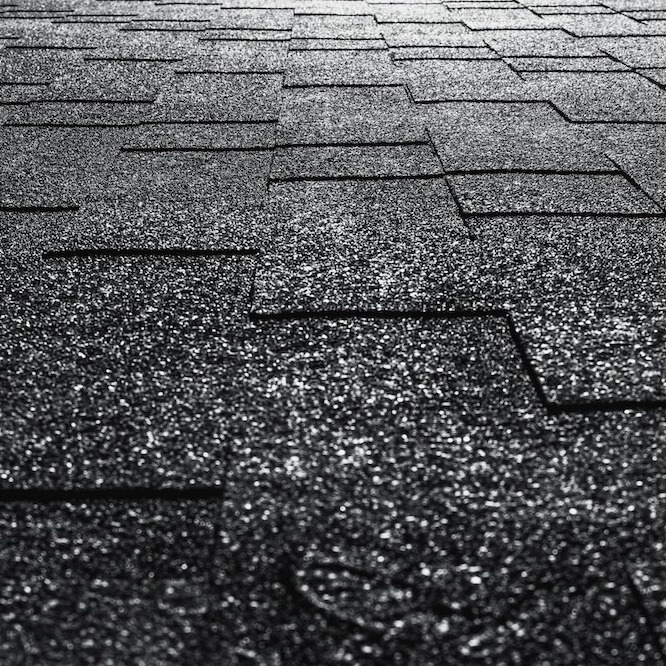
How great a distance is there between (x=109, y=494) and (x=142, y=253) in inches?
22.6

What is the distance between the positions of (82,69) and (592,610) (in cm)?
222

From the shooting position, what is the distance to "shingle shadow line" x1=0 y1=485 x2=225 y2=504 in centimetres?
72

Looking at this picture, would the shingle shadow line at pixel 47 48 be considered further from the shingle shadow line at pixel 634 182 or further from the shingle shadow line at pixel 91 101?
the shingle shadow line at pixel 634 182

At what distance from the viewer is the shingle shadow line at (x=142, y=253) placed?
1.22 metres

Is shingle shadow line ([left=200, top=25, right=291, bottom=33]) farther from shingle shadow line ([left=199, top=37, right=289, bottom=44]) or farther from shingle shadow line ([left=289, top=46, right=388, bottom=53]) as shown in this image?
shingle shadow line ([left=289, top=46, right=388, bottom=53])

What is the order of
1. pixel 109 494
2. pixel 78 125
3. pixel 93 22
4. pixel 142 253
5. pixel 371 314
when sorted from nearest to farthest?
1. pixel 109 494
2. pixel 371 314
3. pixel 142 253
4. pixel 78 125
5. pixel 93 22

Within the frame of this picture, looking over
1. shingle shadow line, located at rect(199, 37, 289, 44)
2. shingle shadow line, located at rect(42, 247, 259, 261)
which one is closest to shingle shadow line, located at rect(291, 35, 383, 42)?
shingle shadow line, located at rect(199, 37, 289, 44)

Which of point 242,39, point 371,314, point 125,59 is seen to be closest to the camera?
point 371,314

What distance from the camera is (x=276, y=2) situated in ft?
→ 11.5

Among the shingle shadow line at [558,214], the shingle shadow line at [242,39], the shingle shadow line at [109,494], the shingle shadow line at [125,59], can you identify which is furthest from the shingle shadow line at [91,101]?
the shingle shadow line at [109,494]

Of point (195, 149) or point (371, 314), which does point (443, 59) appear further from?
point (371, 314)

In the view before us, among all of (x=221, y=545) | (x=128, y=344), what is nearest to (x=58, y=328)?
(x=128, y=344)

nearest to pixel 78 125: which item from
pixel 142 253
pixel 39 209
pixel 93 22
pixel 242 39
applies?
pixel 39 209

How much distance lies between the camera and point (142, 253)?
1.23 meters
